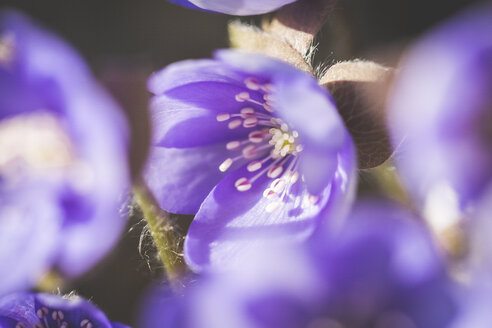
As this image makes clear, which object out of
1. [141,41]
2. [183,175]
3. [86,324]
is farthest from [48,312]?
[141,41]

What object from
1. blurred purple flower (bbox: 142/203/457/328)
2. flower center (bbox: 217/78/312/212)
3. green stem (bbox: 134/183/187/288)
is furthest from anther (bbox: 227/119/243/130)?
blurred purple flower (bbox: 142/203/457/328)

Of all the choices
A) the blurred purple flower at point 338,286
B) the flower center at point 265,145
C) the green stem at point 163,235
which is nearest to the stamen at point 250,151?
the flower center at point 265,145

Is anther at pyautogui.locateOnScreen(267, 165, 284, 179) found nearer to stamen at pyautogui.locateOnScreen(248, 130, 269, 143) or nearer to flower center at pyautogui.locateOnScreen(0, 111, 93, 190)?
stamen at pyautogui.locateOnScreen(248, 130, 269, 143)

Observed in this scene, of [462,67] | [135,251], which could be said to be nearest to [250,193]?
[135,251]

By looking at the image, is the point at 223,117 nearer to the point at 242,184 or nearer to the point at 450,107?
the point at 242,184

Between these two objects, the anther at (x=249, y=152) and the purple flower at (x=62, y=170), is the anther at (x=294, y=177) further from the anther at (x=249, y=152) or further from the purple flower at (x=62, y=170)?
the purple flower at (x=62, y=170)

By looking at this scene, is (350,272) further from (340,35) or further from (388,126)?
(340,35)
